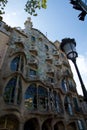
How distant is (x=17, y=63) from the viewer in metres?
21.0

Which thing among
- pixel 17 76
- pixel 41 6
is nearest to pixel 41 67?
pixel 17 76

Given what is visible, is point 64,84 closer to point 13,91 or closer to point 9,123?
point 13,91

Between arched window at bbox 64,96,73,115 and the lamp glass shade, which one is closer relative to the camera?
the lamp glass shade

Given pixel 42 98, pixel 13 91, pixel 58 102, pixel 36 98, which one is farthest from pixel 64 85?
pixel 13 91

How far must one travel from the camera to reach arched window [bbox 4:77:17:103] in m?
16.5

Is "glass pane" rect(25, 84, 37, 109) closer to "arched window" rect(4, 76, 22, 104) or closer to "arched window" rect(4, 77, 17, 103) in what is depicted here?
"arched window" rect(4, 76, 22, 104)

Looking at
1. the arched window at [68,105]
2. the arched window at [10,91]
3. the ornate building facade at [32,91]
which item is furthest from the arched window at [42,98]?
the arched window at [68,105]

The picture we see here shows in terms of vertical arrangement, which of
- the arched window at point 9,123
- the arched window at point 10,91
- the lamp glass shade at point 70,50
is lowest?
the lamp glass shade at point 70,50

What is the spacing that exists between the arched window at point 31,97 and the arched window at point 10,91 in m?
2.26

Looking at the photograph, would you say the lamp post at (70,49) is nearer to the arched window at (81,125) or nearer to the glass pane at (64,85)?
the arched window at (81,125)

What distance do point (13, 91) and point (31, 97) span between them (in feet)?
9.81

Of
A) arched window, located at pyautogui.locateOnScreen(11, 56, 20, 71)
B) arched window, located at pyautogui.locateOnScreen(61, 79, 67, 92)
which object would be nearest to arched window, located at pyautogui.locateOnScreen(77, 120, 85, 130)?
arched window, located at pyautogui.locateOnScreen(61, 79, 67, 92)

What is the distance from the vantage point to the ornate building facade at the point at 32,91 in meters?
16.4

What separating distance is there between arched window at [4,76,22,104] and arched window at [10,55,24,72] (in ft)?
7.00
